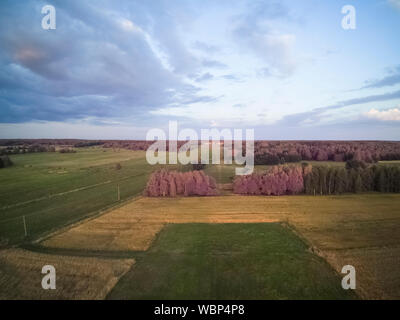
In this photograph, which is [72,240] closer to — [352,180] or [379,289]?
[379,289]

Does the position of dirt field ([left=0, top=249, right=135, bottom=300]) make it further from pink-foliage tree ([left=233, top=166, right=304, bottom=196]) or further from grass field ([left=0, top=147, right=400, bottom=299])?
pink-foliage tree ([left=233, top=166, right=304, bottom=196])

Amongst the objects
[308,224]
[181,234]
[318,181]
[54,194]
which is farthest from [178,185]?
[318,181]

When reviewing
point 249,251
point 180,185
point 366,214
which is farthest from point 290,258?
point 180,185

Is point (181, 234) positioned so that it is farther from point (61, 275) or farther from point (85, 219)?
point (85, 219)

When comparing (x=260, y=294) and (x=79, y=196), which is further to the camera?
(x=79, y=196)

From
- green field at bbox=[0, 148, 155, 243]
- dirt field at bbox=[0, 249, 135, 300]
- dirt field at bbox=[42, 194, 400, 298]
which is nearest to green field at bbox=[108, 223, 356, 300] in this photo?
dirt field at bbox=[0, 249, 135, 300]

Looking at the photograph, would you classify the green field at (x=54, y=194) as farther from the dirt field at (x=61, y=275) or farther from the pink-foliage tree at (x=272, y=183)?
the pink-foliage tree at (x=272, y=183)
